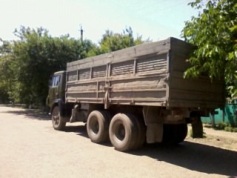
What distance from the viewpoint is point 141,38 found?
2991 centimetres

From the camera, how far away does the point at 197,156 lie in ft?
29.4

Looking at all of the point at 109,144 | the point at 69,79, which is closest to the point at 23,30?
the point at 69,79

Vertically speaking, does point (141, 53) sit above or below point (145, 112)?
above

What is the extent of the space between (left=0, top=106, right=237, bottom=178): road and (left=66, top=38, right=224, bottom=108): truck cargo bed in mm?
1471

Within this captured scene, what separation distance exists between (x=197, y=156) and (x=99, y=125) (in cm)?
335

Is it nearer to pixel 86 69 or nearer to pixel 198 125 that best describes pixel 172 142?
pixel 198 125

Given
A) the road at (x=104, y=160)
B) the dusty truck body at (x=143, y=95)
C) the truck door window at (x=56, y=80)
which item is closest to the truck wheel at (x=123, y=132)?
the dusty truck body at (x=143, y=95)

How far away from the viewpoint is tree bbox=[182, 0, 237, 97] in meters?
6.77

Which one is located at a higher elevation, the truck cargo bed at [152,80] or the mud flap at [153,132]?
the truck cargo bed at [152,80]

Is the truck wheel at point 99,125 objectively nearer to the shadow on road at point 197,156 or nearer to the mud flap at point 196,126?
the shadow on road at point 197,156

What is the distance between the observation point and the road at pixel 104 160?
6.77 meters

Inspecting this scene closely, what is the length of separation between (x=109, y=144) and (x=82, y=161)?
9.44ft

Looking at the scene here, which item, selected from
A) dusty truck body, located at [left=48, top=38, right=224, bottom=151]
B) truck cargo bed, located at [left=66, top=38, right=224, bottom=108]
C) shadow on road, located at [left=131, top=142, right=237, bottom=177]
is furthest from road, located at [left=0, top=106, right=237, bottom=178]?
truck cargo bed, located at [left=66, top=38, right=224, bottom=108]

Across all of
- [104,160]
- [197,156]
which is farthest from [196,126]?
[104,160]
